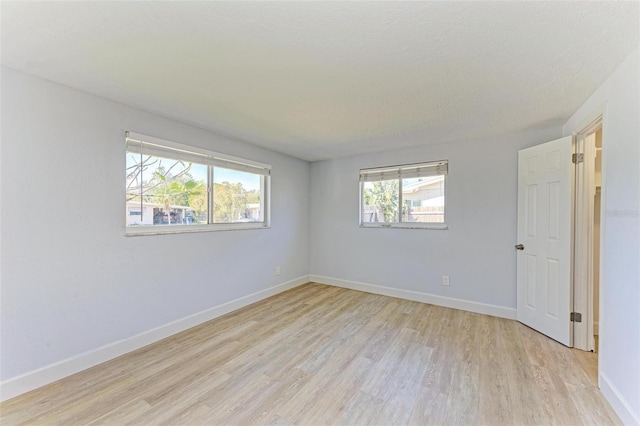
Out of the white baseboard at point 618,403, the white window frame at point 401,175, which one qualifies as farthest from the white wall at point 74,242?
the white baseboard at point 618,403

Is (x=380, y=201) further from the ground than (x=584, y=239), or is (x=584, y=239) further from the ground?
(x=380, y=201)

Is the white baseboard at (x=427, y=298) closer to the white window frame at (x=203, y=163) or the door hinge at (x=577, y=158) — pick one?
the white window frame at (x=203, y=163)

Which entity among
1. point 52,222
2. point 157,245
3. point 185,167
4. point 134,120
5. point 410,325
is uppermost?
point 134,120

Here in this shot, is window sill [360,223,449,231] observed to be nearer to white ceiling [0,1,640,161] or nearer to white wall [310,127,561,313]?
white wall [310,127,561,313]

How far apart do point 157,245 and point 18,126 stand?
129 cm

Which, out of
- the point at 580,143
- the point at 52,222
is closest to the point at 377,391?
the point at 52,222

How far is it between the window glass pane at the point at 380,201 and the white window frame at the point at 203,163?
1.56m

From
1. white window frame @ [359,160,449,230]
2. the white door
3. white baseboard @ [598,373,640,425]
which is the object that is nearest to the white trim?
white window frame @ [359,160,449,230]

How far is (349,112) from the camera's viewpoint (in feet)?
8.02

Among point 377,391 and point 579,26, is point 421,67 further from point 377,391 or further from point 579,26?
point 377,391

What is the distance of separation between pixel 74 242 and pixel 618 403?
392cm

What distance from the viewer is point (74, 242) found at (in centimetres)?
203

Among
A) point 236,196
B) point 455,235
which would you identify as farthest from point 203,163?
point 455,235

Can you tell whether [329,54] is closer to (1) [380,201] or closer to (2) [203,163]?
(2) [203,163]
